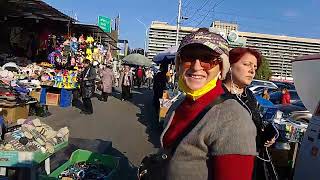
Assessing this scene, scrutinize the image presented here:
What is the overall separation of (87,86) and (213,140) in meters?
13.1

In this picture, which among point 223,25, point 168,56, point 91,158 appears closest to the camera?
point 91,158

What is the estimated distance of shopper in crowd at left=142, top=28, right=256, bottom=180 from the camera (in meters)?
1.87

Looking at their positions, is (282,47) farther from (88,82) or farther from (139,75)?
(88,82)

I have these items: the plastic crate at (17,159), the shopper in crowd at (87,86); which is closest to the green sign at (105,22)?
the shopper in crowd at (87,86)

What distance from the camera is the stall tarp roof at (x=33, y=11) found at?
48.2 feet

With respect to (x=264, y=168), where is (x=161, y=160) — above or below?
above

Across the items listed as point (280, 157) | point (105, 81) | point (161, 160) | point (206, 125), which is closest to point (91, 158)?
point (280, 157)

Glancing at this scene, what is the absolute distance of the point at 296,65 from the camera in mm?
4934

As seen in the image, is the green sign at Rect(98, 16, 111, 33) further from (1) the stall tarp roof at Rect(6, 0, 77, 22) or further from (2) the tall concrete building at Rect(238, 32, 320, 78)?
(2) the tall concrete building at Rect(238, 32, 320, 78)

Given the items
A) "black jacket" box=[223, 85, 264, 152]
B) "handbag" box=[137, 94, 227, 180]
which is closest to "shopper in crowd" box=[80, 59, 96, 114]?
"black jacket" box=[223, 85, 264, 152]

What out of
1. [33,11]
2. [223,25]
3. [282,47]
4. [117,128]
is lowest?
[117,128]

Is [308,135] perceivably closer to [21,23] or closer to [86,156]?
[86,156]

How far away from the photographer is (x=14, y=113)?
10969 mm

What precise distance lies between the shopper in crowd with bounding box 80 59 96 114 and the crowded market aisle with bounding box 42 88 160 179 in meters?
0.32
